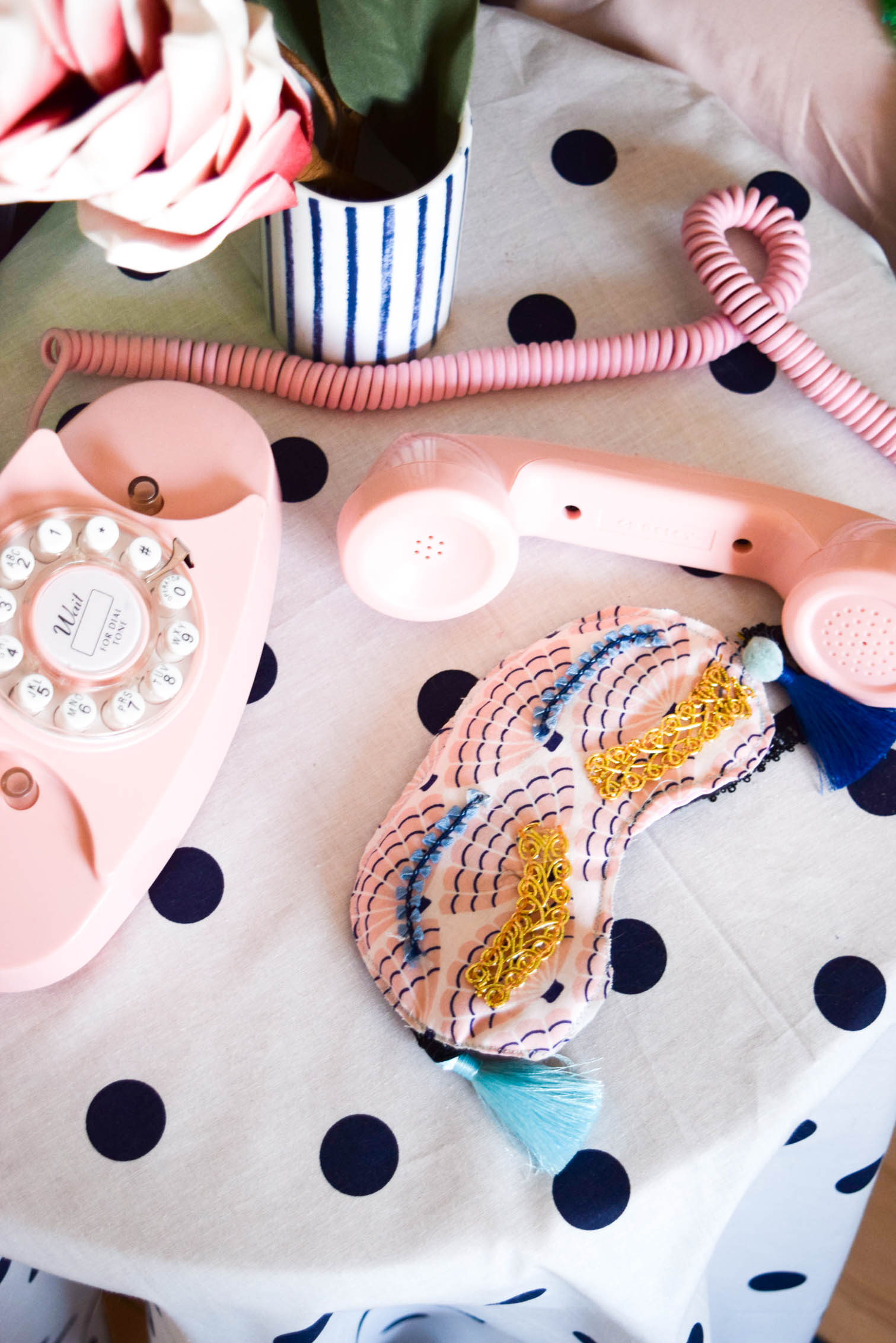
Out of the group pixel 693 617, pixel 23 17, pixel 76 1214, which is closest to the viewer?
pixel 23 17

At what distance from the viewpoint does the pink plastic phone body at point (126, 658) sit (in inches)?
18.7

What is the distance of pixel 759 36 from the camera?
682mm

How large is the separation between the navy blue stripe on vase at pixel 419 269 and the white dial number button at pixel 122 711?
0.25 meters

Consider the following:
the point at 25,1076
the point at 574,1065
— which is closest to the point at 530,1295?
the point at 574,1065

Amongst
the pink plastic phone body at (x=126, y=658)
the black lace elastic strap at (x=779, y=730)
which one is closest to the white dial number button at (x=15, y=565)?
the pink plastic phone body at (x=126, y=658)

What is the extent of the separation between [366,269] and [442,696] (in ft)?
0.69

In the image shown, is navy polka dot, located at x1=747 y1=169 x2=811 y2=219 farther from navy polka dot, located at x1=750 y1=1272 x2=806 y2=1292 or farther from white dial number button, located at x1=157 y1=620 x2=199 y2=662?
navy polka dot, located at x1=750 y1=1272 x2=806 y2=1292

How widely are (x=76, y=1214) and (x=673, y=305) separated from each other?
0.55 meters

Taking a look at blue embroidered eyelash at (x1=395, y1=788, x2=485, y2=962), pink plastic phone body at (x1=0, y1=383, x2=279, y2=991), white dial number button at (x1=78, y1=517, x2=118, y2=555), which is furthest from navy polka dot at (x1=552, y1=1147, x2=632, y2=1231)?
white dial number button at (x1=78, y1=517, x2=118, y2=555)

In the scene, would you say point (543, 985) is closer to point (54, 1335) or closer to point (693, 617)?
point (693, 617)

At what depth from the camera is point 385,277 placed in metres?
0.54

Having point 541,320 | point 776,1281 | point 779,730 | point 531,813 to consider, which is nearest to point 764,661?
point 779,730

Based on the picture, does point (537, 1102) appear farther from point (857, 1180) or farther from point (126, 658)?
point (857, 1180)

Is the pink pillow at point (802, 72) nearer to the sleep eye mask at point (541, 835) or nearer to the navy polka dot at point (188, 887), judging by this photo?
the sleep eye mask at point (541, 835)
